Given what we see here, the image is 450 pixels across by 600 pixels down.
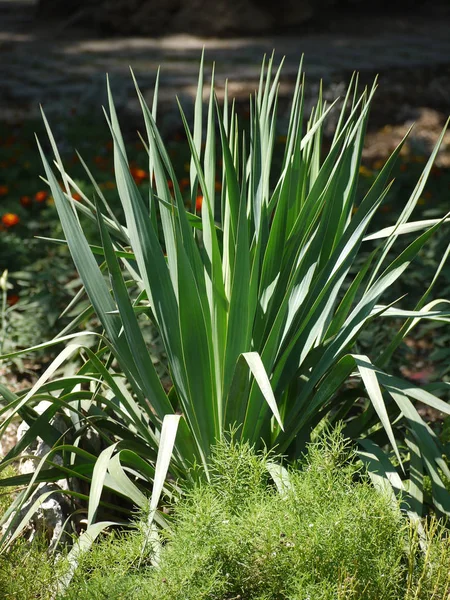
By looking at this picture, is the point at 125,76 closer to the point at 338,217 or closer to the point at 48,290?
the point at 48,290

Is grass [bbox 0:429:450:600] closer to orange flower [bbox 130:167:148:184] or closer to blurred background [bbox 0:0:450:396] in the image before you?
blurred background [bbox 0:0:450:396]

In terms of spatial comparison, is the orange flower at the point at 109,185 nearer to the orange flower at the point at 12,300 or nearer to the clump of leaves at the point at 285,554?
the orange flower at the point at 12,300

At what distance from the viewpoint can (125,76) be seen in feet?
20.7

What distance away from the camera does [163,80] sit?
20.2 ft

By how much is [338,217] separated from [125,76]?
4.77 m

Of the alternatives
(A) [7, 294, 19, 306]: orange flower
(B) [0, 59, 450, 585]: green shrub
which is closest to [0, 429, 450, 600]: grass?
(B) [0, 59, 450, 585]: green shrub

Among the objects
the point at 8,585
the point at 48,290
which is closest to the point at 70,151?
the point at 48,290

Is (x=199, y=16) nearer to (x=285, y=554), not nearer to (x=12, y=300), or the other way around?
(x=12, y=300)

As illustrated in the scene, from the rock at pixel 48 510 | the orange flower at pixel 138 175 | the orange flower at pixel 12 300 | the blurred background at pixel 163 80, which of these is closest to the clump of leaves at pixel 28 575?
the rock at pixel 48 510

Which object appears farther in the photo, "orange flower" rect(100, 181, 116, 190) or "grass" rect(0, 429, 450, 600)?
"orange flower" rect(100, 181, 116, 190)

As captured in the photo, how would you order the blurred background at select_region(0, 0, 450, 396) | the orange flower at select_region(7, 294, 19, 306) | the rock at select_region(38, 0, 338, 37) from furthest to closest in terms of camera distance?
the rock at select_region(38, 0, 338, 37), the blurred background at select_region(0, 0, 450, 396), the orange flower at select_region(7, 294, 19, 306)

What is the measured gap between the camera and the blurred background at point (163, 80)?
10.9 ft

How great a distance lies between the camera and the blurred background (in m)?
3.31

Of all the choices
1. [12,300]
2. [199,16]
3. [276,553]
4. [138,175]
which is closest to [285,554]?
[276,553]
